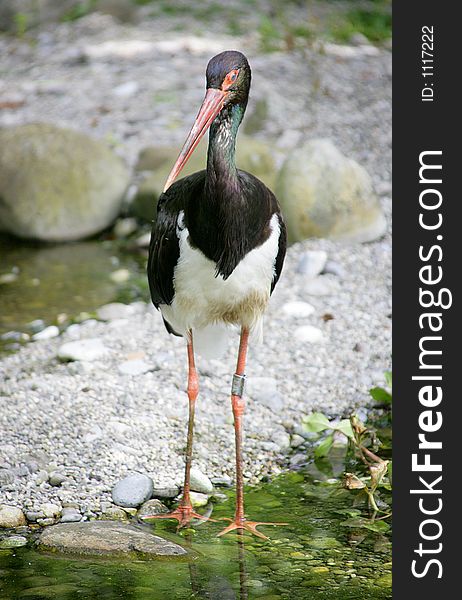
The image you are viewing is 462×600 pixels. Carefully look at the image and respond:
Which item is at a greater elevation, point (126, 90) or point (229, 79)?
point (126, 90)

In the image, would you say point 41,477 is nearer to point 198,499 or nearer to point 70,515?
point 70,515

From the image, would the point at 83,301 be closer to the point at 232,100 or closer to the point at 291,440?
the point at 291,440

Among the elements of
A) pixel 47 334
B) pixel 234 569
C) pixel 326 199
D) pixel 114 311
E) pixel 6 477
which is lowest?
pixel 234 569

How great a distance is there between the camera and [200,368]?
18.6 feet

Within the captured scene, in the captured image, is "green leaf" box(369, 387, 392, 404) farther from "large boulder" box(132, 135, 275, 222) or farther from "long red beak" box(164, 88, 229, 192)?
"large boulder" box(132, 135, 275, 222)

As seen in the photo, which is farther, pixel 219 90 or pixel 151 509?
pixel 151 509

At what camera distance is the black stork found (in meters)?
4.00

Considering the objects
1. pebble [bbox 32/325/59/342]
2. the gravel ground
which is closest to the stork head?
the gravel ground

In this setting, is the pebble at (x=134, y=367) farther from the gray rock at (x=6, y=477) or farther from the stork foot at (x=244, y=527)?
the stork foot at (x=244, y=527)

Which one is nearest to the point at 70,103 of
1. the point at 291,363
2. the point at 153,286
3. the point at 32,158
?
the point at 32,158

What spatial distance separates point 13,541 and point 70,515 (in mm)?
291

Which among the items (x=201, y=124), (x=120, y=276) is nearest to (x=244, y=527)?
(x=201, y=124)

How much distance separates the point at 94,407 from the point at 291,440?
0.97 metres

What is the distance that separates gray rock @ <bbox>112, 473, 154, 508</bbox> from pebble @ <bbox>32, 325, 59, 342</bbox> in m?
1.90
